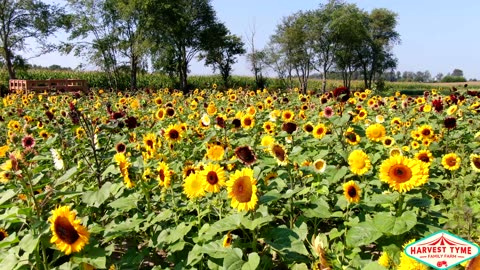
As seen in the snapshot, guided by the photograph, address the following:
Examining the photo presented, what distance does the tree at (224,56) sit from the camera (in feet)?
114

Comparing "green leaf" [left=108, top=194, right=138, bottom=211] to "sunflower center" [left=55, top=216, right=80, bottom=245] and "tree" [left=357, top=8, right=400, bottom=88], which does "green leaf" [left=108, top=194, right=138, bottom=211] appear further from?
"tree" [left=357, top=8, right=400, bottom=88]

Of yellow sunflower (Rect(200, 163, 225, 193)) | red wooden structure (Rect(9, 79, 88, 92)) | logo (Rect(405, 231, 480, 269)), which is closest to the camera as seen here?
logo (Rect(405, 231, 480, 269))

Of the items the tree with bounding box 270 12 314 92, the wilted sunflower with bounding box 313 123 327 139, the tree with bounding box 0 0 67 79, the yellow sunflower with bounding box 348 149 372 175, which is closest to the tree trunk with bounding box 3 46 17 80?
the tree with bounding box 0 0 67 79

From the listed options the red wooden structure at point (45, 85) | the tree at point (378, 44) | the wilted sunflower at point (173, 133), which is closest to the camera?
the wilted sunflower at point (173, 133)

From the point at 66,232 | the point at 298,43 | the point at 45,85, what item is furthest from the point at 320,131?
the point at 298,43

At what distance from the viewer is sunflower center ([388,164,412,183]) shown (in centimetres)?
194

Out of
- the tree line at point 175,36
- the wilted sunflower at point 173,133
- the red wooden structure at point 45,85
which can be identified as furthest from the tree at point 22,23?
the wilted sunflower at point 173,133

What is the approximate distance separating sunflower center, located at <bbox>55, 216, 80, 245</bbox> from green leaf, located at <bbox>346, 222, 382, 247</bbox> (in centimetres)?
118

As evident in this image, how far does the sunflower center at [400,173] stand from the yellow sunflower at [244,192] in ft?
2.08

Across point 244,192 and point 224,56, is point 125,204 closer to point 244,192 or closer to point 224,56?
point 244,192

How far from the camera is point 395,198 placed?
6.84 feet

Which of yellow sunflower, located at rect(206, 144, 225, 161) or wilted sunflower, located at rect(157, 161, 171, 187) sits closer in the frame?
wilted sunflower, located at rect(157, 161, 171, 187)

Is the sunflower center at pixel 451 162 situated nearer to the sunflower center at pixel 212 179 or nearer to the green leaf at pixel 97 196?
the sunflower center at pixel 212 179

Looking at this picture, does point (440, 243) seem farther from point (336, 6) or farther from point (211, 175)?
point (336, 6)
